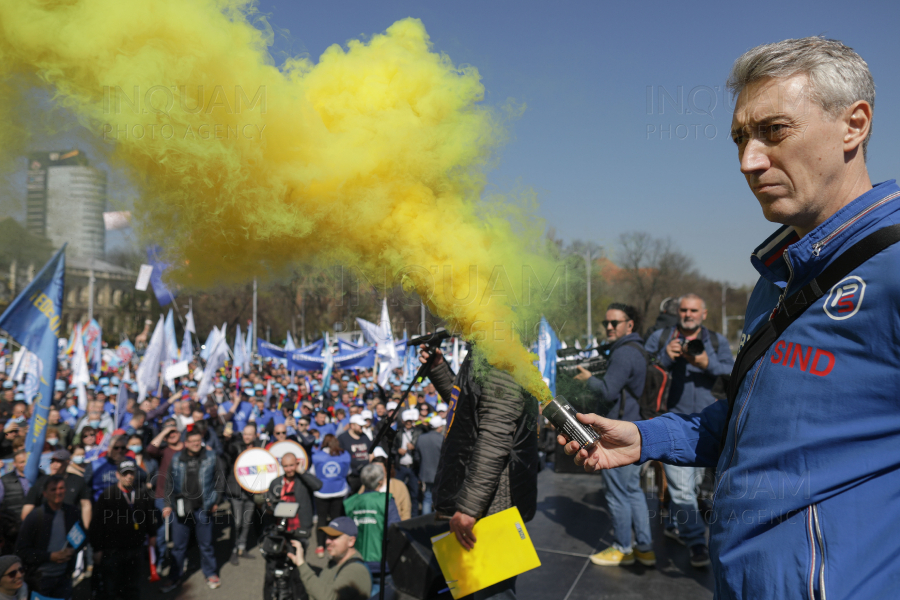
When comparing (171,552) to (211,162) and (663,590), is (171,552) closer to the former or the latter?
(663,590)

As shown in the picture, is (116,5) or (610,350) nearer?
(116,5)

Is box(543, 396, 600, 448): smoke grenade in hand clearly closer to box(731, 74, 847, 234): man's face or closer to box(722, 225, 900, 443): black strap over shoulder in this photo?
box(722, 225, 900, 443): black strap over shoulder

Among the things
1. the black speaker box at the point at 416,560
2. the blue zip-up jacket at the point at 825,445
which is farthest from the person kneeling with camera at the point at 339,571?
the blue zip-up jacket at the point at 825,445

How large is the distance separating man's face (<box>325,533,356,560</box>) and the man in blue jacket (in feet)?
13.3

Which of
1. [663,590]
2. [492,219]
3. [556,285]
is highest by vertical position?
[492,219]

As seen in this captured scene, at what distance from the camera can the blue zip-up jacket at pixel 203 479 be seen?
7.00m

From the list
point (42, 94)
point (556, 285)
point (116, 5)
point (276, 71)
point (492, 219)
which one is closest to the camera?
point (116, 5)

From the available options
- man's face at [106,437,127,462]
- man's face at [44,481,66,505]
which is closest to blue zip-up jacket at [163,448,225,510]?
man's face at [106,437,127,462]

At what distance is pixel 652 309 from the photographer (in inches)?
1913

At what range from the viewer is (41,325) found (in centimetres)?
618

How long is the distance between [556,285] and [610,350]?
75.8 inches

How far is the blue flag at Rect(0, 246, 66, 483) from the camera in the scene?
17.8 feet

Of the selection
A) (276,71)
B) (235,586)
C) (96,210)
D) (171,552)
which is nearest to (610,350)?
(276,71)

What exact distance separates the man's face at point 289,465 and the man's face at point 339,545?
2965mm
